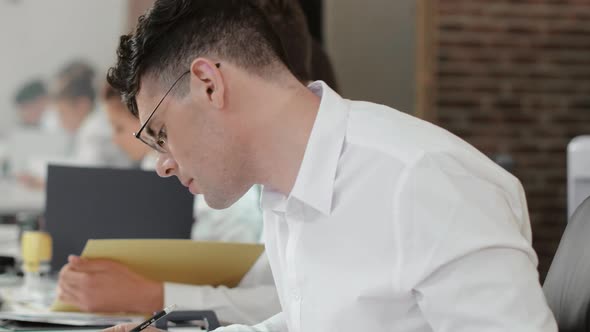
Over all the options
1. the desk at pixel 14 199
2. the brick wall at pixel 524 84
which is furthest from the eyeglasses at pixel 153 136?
the desk at pixel 14 199

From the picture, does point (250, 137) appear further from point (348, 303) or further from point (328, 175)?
point (348, 303)

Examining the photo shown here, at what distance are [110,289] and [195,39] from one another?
79 cm

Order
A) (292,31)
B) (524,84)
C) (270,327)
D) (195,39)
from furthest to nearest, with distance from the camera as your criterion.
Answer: (524,84)
(292,31)
(270,327)
(195,39)

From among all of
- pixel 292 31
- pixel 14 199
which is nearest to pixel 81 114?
pixel 14 199

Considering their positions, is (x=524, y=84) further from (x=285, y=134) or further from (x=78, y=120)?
(x=285, y=134)

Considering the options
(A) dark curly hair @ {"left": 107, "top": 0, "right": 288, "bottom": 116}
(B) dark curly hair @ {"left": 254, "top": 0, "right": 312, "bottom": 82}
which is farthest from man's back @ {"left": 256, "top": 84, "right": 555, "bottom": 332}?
(B) dark curly hair @ {"left": 254, "top": 0, "right": 312, "bottom": 82}

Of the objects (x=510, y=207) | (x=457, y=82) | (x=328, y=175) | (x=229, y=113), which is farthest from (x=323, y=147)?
(x=457, y=82)

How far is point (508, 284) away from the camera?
92 cm

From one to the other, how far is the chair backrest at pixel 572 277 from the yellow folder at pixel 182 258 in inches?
28.7

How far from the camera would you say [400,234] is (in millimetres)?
1008

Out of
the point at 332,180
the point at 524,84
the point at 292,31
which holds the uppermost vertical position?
the point at 524,84

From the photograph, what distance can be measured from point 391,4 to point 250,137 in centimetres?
324

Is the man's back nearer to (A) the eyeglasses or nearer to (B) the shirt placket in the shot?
(B) the shirt placket

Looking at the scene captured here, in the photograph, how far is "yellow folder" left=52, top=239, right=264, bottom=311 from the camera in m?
1.76
